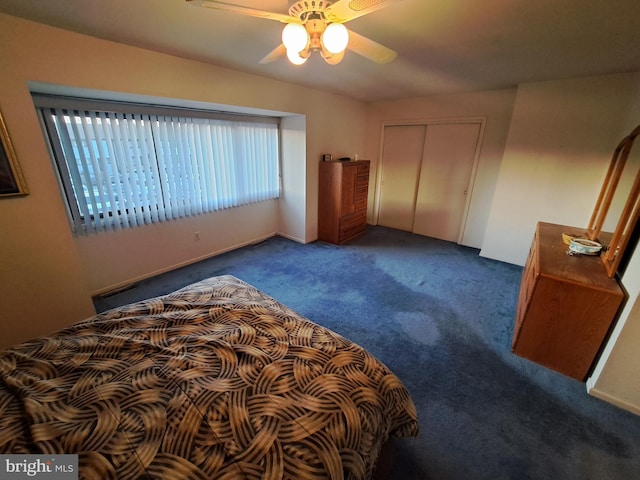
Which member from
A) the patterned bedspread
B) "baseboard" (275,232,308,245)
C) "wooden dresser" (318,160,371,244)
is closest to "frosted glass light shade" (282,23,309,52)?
the patterned bedspread

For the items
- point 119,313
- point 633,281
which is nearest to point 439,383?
point 633,281

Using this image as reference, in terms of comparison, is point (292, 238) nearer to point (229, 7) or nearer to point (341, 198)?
point (341, 198)

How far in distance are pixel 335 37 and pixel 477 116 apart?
350 centimetres

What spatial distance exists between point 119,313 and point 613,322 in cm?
309

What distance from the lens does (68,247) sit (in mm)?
2041

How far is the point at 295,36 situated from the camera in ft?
4.13

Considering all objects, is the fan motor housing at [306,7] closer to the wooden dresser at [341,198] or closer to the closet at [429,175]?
the wooden dresser at [341,198]

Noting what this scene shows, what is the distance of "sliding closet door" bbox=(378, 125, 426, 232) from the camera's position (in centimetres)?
454

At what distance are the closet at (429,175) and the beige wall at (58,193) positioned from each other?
2155mm

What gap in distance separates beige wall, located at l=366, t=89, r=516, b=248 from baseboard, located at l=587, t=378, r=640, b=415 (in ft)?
8.83

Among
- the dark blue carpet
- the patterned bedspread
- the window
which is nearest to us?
the patterned bedspread

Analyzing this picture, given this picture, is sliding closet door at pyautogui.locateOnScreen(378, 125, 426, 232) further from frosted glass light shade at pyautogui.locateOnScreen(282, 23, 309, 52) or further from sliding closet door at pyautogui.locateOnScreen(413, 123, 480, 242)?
frosted glass light shade at pyautogui.locateOnScreen(282, 23, 309, 52)

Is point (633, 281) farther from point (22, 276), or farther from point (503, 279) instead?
point (22, 276)

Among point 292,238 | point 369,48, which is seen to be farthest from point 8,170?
point 292,238
